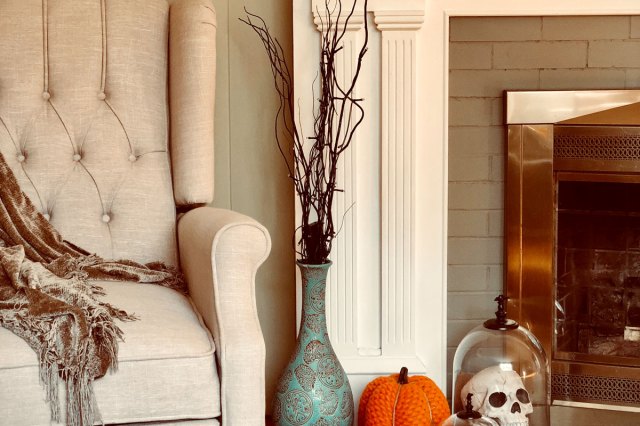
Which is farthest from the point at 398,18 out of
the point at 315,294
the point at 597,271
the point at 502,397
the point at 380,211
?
the point at 502,397

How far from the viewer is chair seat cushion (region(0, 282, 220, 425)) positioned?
138 cm

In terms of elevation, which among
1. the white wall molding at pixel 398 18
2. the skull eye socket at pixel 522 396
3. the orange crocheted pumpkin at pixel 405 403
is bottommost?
the orange crocheted pumpkin at pixel 405 403

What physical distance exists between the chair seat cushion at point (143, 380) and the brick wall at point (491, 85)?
96cm

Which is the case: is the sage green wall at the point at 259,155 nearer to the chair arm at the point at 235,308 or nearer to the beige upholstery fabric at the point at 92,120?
the beige upholstery fabric at the point at 92,120

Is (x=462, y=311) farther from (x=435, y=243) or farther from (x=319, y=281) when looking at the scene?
(x=319, y=281)

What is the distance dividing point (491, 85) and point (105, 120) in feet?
3.33

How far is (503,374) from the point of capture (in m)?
1.87

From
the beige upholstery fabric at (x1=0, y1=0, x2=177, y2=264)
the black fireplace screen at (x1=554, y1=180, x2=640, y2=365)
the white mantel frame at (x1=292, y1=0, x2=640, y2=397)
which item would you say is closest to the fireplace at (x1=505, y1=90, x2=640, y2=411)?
the black fireplace screen at (x1=554, y1=180, x2=640, y2=365)

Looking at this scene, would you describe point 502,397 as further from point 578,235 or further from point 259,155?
point 259,155

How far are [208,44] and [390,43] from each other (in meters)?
0.47

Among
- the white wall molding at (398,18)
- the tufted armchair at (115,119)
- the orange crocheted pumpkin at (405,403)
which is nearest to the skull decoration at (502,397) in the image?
the orange crocheted pumpkin at (405,403)

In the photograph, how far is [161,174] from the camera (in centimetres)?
203

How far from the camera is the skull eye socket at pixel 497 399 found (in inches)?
72.0

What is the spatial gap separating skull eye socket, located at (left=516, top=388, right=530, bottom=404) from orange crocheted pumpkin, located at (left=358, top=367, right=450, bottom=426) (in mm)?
195
